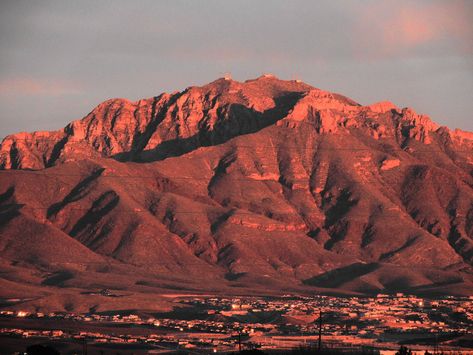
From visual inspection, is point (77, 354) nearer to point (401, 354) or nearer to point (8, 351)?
point (8, 351)

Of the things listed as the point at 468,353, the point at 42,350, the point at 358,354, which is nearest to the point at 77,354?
the point at 42,350

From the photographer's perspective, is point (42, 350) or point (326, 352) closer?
point (42, 350)

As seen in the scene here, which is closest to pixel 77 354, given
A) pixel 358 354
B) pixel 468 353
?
pixel 358 354

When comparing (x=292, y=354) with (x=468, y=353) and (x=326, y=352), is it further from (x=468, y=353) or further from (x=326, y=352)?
(x=468, y=353)

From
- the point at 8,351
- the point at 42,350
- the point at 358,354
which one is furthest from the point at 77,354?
the point at 358,354

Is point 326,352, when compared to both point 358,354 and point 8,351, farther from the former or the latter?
point 8,351

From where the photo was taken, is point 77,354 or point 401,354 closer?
point 401,354

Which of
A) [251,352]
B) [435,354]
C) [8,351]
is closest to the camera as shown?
[251,352]

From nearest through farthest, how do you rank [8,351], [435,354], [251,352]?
[251,352], [435,354], [8,351]
